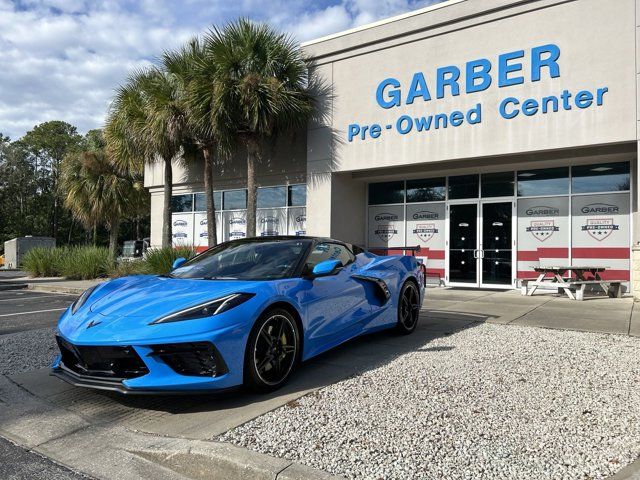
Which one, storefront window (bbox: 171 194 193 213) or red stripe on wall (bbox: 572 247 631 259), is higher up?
storefront window (bbox: 171 194 193 213)

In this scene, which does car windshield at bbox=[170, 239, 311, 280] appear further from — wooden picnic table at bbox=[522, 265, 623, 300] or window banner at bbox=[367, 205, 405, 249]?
window banner at bbox=[367, 205, 405, 249]

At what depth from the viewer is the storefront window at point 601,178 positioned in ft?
37.7

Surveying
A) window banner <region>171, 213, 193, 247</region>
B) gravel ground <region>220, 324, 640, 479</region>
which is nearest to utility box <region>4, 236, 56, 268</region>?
window banner <region>171, 213, 193, 247</region>

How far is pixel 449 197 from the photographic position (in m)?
13.7

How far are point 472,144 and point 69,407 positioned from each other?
33.7 feet

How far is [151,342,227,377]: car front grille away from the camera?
3462mm

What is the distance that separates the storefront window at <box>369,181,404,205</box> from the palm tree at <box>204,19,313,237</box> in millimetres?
3139

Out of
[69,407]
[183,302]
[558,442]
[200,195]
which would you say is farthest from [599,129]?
[200,195]

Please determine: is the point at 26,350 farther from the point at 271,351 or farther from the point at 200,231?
the point at 200,231

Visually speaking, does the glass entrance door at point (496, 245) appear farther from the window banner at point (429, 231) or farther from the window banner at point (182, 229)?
the window banner at point (182, 229)

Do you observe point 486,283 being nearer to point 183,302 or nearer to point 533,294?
point 533,294

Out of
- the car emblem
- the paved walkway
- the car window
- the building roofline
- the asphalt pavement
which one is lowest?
the asphalt pavement

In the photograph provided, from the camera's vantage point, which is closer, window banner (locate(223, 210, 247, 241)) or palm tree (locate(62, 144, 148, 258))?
window banner (locate(223, 210, 247, 241))

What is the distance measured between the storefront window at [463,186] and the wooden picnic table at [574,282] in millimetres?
3079
